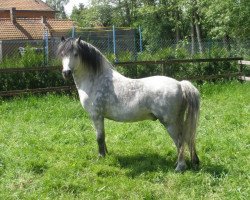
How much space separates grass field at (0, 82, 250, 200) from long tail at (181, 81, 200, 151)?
483 millimetres

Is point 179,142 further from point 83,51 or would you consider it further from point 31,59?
point 31,59

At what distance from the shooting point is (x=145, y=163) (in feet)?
18.2

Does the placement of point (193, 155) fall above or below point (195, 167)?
above

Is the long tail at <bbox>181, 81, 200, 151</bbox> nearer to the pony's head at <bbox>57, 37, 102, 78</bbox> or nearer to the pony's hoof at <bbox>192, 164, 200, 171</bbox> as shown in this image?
the pony's hoof at <bbox>192, 164, 200, 171</bbox>

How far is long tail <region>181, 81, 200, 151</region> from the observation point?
16.6 ft

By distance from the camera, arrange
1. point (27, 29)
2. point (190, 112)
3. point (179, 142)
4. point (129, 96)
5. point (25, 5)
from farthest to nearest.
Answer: point (25, 5) < point (27, 29) < point (129, 96) < point (179, 142) < point (190, 112)

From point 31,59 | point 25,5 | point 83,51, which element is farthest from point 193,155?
point 25,5

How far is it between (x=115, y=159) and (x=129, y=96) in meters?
1.01

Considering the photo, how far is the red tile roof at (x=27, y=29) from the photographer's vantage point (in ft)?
101

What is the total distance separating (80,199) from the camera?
4.53 meters

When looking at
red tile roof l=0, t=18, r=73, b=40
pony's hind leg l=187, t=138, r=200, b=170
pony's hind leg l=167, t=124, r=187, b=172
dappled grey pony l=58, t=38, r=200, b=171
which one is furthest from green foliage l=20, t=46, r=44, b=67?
red tile roof l=0, t=18, r=73, b=40

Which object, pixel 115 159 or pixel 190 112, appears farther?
pixel 115 159

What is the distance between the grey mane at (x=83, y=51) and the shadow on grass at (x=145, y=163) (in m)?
1.41

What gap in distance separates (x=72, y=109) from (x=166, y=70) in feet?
14.2
